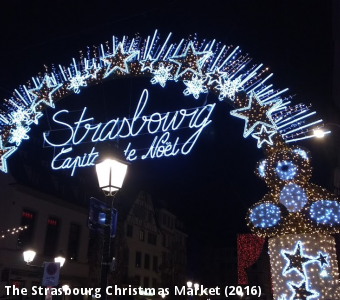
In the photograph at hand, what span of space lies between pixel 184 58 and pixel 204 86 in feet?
3.70

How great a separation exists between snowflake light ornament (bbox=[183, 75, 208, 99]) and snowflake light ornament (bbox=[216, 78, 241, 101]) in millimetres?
480

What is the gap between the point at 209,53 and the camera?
35.1 ft

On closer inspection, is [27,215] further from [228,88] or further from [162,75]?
[228,88]

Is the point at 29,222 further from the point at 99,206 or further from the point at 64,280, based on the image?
the point at 99,206

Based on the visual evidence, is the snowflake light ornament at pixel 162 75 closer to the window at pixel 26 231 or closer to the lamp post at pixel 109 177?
the lamp post at pixel 109 177

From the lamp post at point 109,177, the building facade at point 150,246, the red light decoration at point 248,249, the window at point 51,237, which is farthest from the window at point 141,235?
the lamp post at point 109,177

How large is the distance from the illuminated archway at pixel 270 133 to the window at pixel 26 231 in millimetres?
11386

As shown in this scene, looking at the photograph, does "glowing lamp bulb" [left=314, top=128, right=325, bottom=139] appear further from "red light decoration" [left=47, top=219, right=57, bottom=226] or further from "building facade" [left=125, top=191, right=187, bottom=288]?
"building facade" [left=125, top=191, right=187, bottom=288]

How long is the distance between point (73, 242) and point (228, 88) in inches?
791

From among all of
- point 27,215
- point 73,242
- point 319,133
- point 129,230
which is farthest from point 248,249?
point 129,230

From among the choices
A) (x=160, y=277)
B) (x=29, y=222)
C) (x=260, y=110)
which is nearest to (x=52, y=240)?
(x=29, y=222)

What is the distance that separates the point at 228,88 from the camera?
1034 centimetres

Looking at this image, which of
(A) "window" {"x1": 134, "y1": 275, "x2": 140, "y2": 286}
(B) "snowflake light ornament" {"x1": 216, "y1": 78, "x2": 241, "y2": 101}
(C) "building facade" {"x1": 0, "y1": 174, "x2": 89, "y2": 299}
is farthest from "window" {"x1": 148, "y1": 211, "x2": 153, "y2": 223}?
(B) "snowflake light ornament" {"x1": 216, "y1": 78, "x2": 241, "y2": 101}

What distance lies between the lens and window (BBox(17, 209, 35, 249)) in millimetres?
22692
